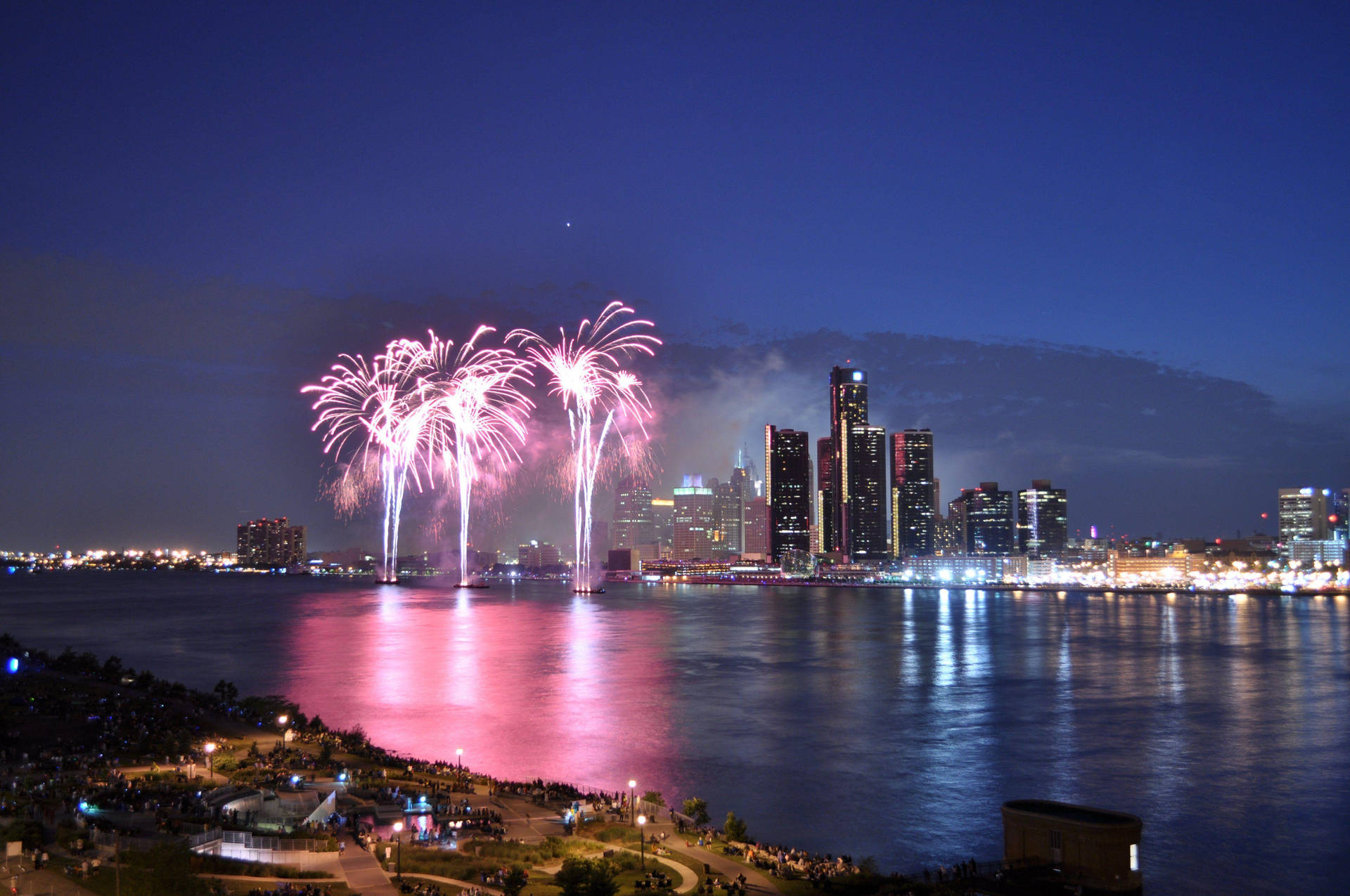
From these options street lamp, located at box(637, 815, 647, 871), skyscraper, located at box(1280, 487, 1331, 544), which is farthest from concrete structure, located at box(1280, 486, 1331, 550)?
street lamp, located at box(637, 815, 647, 871)

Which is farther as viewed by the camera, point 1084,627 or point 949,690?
point 1084,627

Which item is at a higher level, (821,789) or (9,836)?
(9,836)

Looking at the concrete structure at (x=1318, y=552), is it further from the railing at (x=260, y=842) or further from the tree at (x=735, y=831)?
the railing at (x=260, y=842)

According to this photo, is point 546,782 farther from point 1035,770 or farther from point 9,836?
point 1035,770

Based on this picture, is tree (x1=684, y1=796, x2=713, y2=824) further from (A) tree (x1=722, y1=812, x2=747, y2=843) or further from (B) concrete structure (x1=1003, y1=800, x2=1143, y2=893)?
(B) concrete structure (x1=1003, y1=800, x2=1143, y2=893)

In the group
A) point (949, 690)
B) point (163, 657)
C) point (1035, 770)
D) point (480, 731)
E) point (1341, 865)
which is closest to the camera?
point (1341, 865)

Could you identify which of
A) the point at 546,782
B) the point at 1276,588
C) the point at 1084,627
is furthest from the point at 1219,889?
the point at 1276,588

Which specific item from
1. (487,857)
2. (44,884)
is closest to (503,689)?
(487,857)
